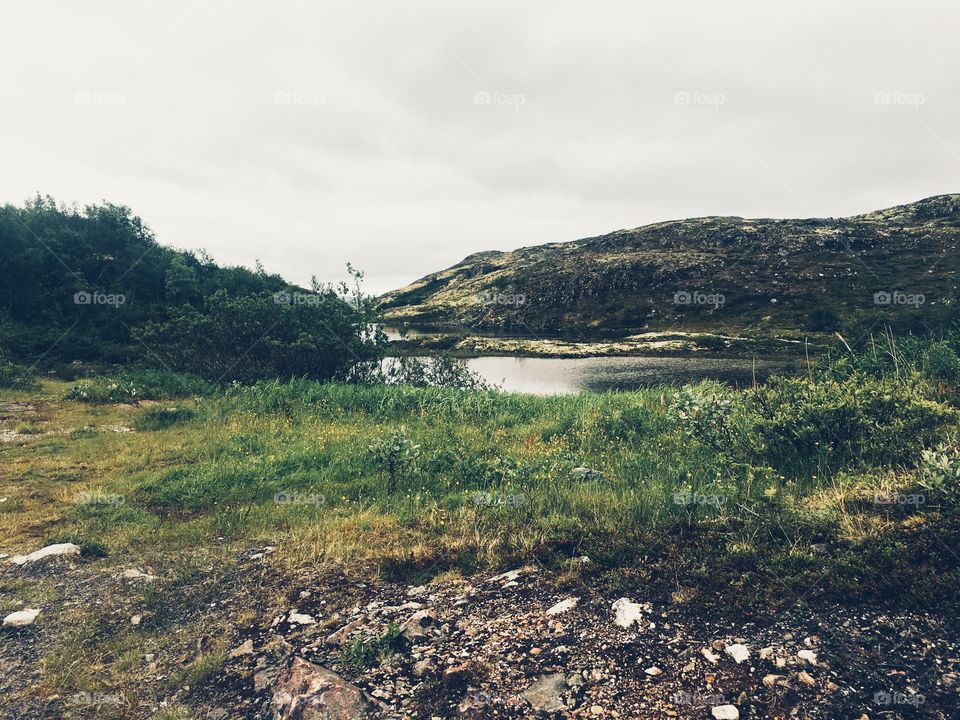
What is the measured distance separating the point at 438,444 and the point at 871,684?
29.4ft

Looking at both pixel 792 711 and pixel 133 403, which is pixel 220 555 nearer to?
pixel 792 711

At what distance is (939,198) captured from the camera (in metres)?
90.0

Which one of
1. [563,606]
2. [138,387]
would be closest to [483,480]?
[563,606]

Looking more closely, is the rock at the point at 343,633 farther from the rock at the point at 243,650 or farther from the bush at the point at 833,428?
the bush at the point at 833,428

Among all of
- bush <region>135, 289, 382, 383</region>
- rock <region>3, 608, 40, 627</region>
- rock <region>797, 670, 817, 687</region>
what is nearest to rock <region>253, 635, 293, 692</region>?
rock <region>3, 608, 40, 627</region>

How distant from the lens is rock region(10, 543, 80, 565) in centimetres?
664

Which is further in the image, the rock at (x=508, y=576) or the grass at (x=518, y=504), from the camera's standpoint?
the rock at (x=508, y=576)

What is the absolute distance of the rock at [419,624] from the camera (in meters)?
5.00

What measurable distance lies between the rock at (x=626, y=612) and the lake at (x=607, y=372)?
18396 mm

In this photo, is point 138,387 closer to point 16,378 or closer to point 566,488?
point 16,378

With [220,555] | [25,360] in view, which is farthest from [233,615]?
[25,360]

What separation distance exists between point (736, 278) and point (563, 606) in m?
77.7

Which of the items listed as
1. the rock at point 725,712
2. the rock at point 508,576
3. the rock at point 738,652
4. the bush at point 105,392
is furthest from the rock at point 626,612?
the bush at point 105,392

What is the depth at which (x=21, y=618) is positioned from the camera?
17.7 feet
